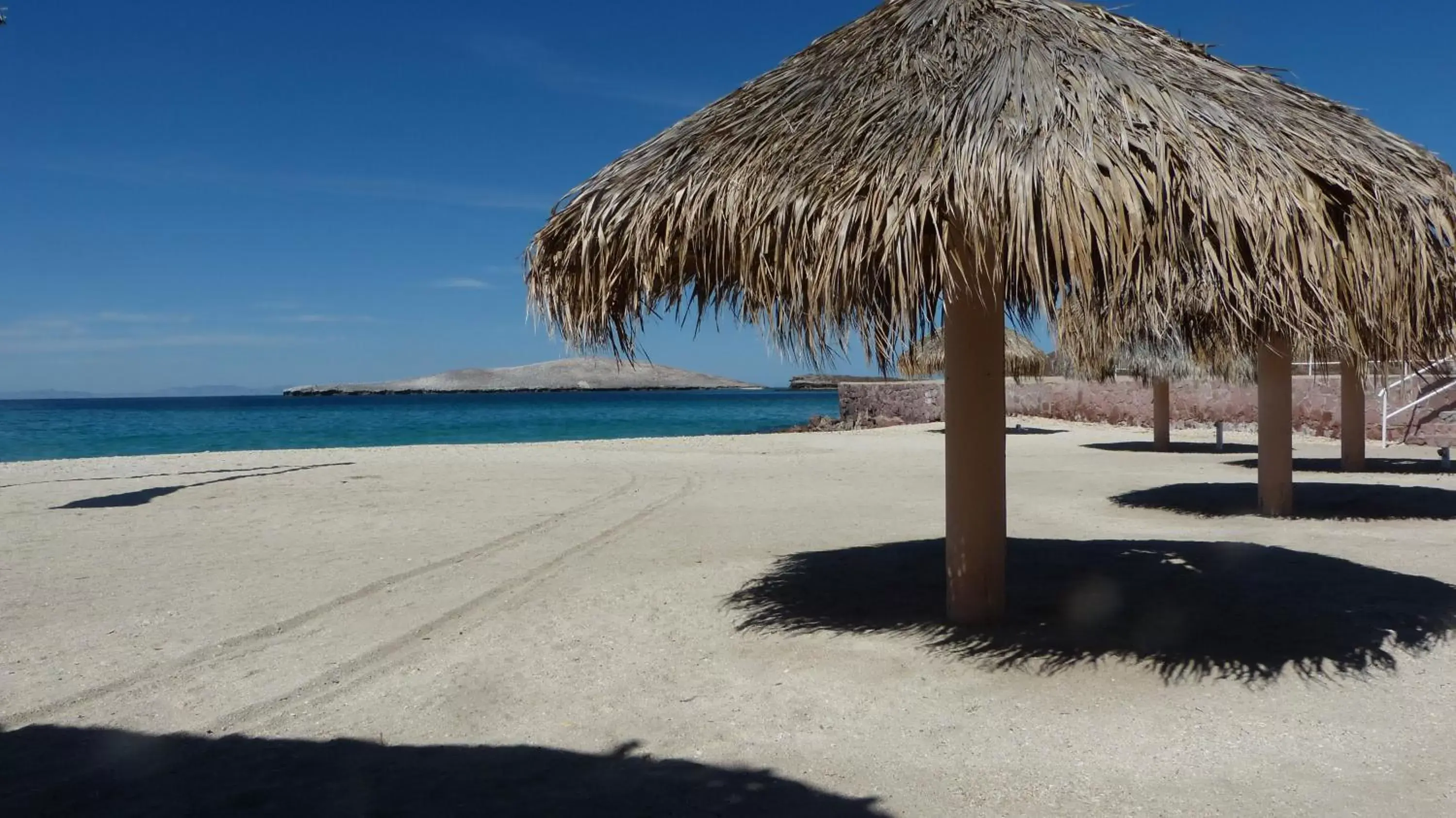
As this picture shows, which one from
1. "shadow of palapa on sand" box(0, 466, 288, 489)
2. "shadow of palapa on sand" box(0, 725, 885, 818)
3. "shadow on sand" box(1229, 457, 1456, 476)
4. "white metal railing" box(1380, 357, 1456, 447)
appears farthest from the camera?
"white metal railing" box(1380, 357, 1456, 447)

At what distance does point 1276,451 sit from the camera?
690 cm

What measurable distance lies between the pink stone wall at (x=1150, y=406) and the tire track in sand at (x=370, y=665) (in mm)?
11299

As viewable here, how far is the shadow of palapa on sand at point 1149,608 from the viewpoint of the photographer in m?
3.60

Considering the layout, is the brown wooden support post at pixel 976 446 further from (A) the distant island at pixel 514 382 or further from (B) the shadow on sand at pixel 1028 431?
(A) the distant island at pixel 514 382

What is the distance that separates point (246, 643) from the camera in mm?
4203

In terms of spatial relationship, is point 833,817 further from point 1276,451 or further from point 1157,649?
point 1276,451

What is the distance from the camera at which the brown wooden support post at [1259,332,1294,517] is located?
677cm

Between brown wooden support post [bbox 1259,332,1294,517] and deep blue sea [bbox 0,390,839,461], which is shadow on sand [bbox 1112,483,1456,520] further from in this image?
deep blue sea [bbox 0,390,839,461]

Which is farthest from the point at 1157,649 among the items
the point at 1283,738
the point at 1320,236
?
the point at 1320,236

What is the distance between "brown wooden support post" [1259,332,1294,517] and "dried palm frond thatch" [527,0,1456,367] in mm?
2860

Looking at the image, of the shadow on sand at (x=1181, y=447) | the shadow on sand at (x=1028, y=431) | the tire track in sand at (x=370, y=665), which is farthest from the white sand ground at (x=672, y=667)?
the shadow on sand at (x=1028, y=431)

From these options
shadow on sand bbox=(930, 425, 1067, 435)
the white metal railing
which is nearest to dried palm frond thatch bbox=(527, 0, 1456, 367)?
the white metal railing

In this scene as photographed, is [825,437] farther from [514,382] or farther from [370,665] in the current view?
[514,382]

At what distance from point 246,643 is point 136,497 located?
20.6ft
